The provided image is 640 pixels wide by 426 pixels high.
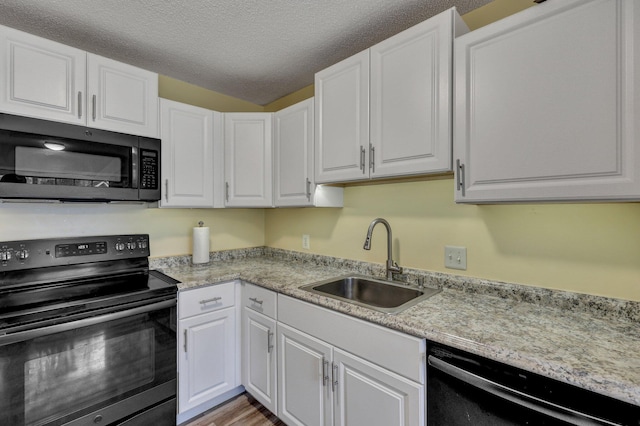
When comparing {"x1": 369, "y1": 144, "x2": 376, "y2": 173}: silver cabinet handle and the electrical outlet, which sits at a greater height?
{"x1": 369, "y1": 144, "x2": 376, "y2": 173}: silver cabinet handle

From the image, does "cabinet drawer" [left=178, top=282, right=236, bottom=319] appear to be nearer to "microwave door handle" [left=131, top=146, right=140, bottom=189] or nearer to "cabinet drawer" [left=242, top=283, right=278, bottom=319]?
"cabinet drawer" [left=242, top=283, right=278, bottom=319]

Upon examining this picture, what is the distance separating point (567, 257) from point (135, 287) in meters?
2.17

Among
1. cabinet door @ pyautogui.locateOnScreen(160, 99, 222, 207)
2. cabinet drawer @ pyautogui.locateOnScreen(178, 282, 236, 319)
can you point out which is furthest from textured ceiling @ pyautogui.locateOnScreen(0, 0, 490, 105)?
cabinet drawer @ pyautogui.locateOnScreen(178, 282, 236, 319)

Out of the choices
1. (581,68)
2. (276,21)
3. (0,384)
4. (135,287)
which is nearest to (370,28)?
(276,21)

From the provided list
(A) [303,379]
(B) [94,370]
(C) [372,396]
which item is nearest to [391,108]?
(C) [372,396]

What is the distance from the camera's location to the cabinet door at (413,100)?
4.28 feet

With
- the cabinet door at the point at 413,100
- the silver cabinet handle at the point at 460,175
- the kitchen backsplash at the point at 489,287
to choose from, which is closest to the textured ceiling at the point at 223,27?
the cabinet door at the point at 413,100

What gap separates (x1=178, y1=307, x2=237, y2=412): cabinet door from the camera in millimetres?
1774

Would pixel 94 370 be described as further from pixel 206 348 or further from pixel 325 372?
pixel 325 372

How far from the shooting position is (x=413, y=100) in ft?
4.61

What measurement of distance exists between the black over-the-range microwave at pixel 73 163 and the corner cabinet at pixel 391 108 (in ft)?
3.66

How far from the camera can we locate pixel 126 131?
178 cm

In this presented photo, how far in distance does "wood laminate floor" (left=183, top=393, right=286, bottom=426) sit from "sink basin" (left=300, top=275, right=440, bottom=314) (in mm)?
916

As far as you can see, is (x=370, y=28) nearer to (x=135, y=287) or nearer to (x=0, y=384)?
(x=135, y=287)
